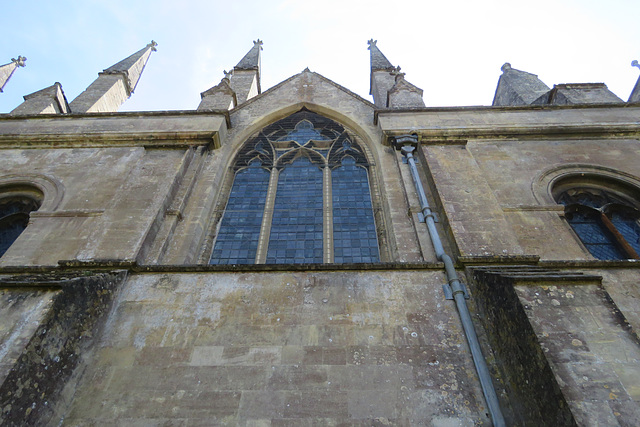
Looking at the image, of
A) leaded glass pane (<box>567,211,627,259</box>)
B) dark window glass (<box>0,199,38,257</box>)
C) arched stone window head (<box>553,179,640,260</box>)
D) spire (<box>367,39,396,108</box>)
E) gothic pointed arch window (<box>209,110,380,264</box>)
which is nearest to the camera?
leaded glass pane (<box>567,211,627,259</box>)

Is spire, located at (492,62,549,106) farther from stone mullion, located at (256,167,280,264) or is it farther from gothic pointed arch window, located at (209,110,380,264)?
stone mullion, located at (256,167,280,264)

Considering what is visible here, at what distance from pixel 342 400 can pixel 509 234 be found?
335cm

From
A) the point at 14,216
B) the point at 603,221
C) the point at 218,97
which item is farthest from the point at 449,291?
the point at 218,97

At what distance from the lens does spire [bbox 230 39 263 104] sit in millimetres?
13844

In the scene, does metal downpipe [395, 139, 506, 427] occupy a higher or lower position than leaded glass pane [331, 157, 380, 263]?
lower

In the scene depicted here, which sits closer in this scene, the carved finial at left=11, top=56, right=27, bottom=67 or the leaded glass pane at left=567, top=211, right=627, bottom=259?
the leaded glass pane at left=567, top=211, right=627, bottom=259

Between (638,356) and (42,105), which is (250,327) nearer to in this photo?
(638,356)

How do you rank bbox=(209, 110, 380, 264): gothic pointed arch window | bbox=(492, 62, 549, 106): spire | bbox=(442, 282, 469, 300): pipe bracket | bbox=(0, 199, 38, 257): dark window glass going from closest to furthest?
bbox=(442, 282, 469, 300): pipe bracket < bbox=(209, 110, 380, 264): gothic pointed arch window < bbox=(0, 199, 38, 257): dark window glass < bbox=(492, 62, 549, 106): spire

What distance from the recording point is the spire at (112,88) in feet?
38.7

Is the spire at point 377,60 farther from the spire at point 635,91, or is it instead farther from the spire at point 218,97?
the spire at point 635,91

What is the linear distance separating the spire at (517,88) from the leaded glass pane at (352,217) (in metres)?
6.75

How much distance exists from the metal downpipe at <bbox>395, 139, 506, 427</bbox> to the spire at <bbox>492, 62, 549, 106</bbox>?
7297 millimetres

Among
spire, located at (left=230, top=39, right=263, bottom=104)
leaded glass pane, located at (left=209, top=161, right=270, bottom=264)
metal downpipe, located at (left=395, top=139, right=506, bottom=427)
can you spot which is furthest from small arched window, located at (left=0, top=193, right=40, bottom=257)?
spire, located at (left=230, top=39, right=263, bottom=104)

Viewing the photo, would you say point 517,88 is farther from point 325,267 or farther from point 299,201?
point 325,267
